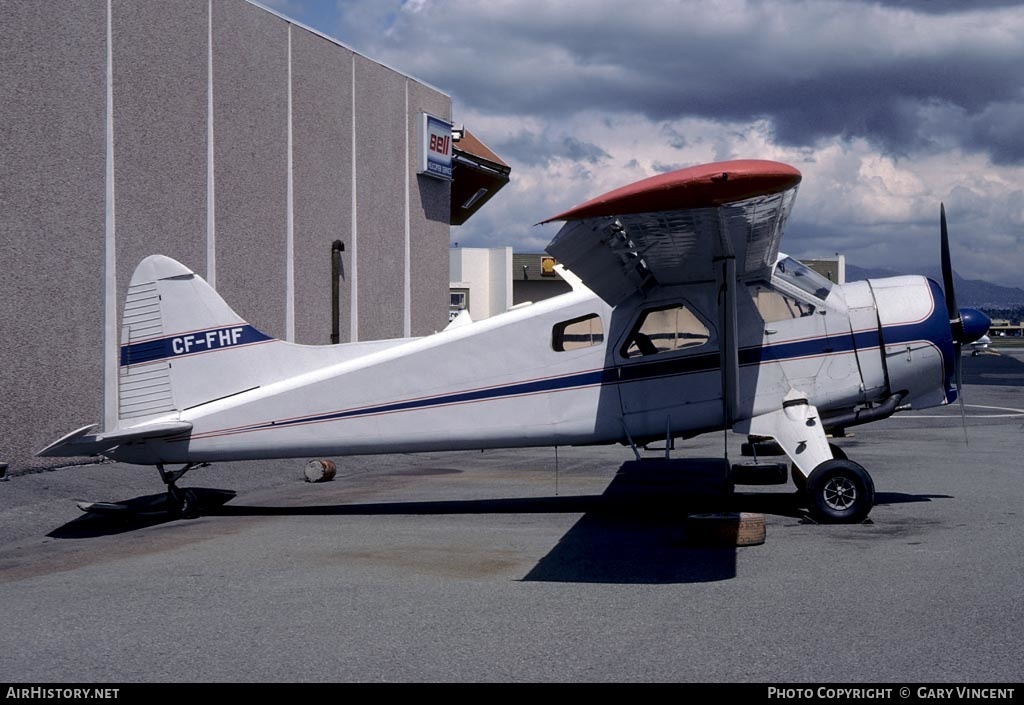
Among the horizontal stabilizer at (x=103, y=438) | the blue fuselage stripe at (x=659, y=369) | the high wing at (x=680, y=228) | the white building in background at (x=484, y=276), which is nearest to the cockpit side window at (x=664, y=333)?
the blue fuselage stripe at (x=659, y=369)

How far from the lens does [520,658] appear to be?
4898mm

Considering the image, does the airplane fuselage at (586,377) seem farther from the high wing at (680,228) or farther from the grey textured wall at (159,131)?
the grey textured wall at (159,131)

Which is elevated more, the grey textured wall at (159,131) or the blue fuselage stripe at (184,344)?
the grey textured wall at (159,131)

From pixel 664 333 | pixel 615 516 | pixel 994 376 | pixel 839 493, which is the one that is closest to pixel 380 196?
pixel 664 333

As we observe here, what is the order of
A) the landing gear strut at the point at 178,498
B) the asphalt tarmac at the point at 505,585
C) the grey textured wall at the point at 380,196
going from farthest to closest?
the grey textured wall at the point at 380,196, the landing gear strut at the point at 178,498, the asphalt tarmac at the point at 505,585

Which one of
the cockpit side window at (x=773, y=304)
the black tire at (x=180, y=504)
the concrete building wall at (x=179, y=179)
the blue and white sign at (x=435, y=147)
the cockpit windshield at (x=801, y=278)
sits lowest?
the black tire at (x=180, y=504)

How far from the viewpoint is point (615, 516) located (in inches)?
384

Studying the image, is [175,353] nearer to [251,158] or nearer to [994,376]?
[251,158]

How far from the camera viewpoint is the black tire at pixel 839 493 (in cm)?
859

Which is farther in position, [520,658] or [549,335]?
[549,335]

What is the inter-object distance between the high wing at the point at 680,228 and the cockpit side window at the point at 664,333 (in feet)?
0.95
